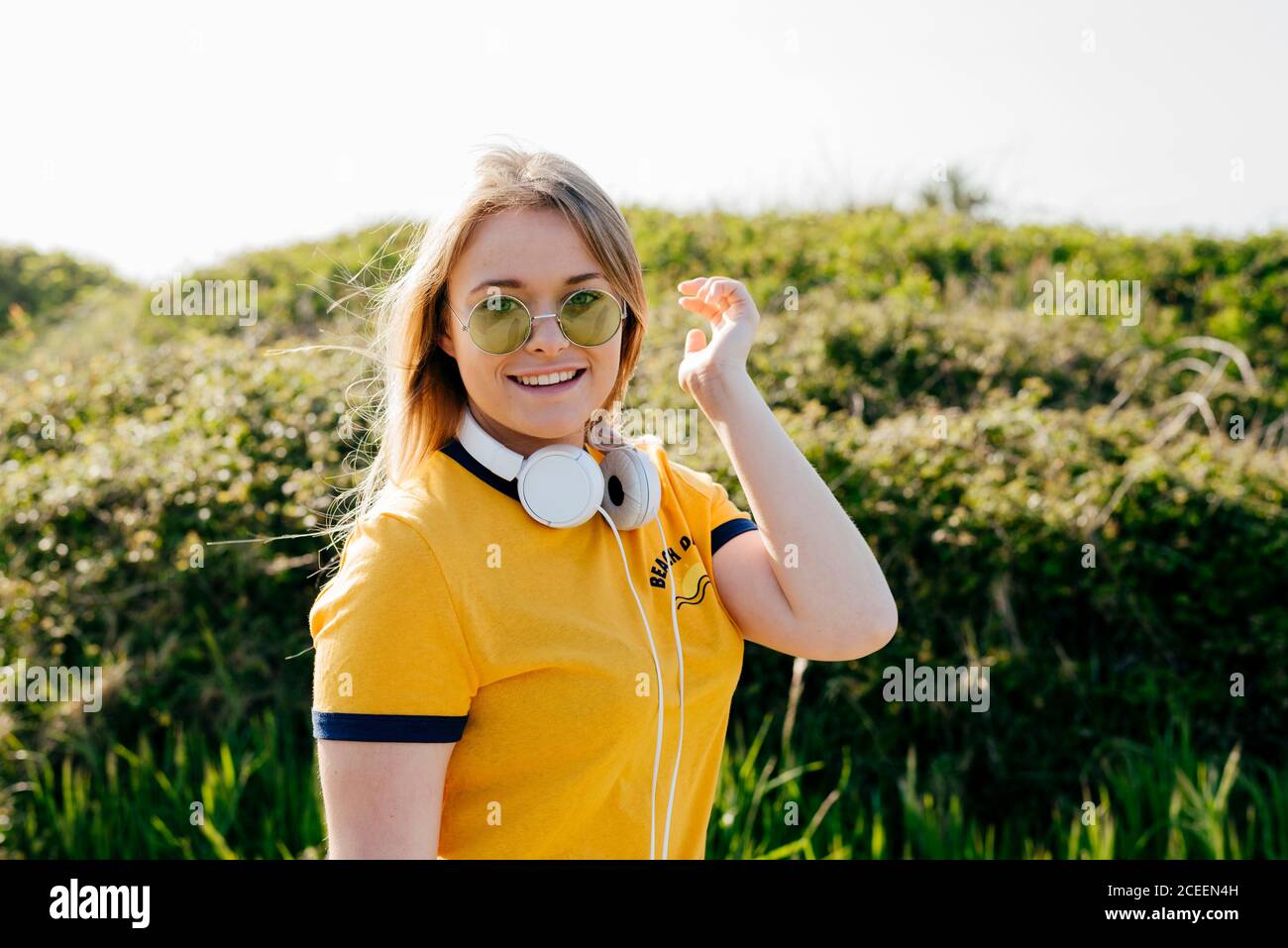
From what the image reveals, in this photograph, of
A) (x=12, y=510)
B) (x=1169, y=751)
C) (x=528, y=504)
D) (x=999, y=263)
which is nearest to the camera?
(x=528, y=504)

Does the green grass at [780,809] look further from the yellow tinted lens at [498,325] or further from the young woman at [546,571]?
the yellow tinted lens at [498,325]

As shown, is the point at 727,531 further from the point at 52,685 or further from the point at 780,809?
the point at 52,685

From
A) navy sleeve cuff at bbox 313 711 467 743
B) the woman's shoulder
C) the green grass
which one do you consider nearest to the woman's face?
the woman's shoulder

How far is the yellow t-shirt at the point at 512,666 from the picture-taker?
5.84 ft

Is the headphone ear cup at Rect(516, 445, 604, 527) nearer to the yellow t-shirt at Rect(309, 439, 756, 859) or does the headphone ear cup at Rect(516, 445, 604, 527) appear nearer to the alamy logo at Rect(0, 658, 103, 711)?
the yellow t-shirt at Rect(309, 439, 756, 859)

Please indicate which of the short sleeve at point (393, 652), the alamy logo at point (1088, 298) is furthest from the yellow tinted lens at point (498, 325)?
the alamy logo at point (1088, 298)

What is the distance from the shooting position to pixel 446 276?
2.16m

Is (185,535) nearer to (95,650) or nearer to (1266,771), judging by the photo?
(95,650)

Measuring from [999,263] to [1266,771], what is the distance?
15.5 ft

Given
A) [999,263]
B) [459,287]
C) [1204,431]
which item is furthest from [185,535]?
[999,263]

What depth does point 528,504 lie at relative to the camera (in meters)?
1.97

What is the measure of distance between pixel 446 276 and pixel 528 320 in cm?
21

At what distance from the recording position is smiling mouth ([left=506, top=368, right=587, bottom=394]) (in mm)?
2111

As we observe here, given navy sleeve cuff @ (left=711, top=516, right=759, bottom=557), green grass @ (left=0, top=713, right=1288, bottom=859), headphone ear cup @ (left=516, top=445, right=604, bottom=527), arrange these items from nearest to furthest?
1. headphone ear cup @ (left=516, top=445, right=604, bottom=527)
2. navy sleeve cuff @ (left=711, top=516, right=759, bottom=557)
3. green grass @ (left=0, top=713, right=1288, bottom=859)
